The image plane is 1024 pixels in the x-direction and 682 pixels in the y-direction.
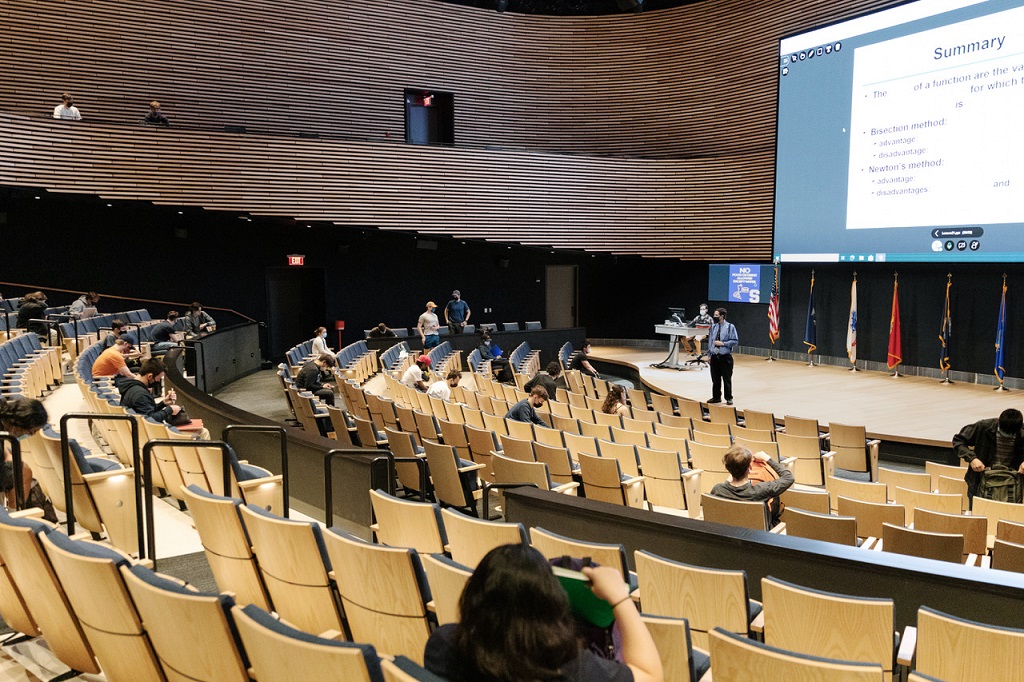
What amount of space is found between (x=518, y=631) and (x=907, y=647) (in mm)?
1812

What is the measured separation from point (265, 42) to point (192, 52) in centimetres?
144

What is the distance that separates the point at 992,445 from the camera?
228 inches

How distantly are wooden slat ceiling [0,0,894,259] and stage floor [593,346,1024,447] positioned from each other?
343 centimetres

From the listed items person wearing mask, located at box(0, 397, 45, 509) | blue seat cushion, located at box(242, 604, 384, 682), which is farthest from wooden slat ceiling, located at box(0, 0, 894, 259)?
blue seat cushion, located at box(242, 604, 384, 682)

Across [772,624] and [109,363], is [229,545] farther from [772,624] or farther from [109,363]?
[109,363]

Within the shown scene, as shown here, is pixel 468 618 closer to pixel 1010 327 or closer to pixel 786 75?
pixel 1010 327

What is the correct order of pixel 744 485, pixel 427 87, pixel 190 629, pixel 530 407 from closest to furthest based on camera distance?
pixel 190 629 < pixel 744 485 < pixel 530 407 < pixel 427 87

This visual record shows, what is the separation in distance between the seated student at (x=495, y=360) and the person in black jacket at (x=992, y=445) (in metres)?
9.49

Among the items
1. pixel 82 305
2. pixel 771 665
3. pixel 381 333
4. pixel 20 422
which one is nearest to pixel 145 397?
pixel 20 422

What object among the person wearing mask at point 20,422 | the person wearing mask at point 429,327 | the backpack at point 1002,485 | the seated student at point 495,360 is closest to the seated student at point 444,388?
the person wearing mask at point 20,422

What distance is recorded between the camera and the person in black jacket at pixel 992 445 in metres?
5.61

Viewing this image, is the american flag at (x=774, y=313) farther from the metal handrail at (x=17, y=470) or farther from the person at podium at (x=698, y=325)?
the metal handrail at (x=17, y=470)

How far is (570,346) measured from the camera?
16.7 m

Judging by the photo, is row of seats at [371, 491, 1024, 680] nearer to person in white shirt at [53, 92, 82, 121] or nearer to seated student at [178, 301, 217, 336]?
seated student at [178, 301, 217, 336]
